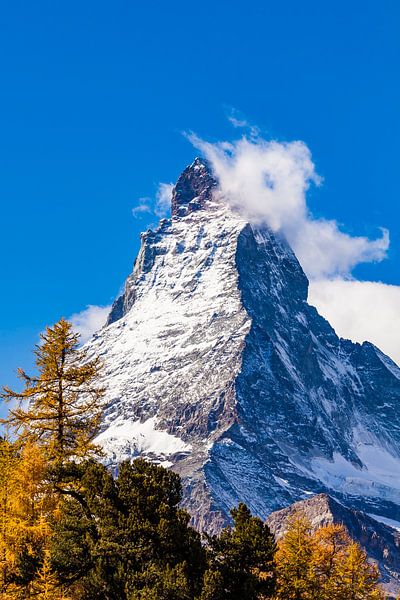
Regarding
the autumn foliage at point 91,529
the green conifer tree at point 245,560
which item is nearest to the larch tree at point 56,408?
the autumn foliage at point 91,529

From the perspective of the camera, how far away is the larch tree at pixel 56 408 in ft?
130

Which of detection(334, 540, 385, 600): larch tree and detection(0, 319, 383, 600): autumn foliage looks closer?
detection(0, 319, 383, 600): autumn foliage

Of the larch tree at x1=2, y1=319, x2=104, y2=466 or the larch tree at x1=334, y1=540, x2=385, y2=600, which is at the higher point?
the larch tree at x1=2, y1=319, x2=104, y2=466

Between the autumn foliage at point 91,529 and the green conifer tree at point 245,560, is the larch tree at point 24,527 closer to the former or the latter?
the autumn foliage at point 91,529

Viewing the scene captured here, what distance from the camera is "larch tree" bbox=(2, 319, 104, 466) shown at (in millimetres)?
39688

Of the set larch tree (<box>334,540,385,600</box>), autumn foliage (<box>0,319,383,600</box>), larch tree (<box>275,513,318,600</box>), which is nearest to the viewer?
autumn foliage (<box>0,319,383,600</box>)

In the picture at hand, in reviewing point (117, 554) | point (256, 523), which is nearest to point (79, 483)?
point (117, 554)

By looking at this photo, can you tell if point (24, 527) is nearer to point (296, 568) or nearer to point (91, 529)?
point (91, 529)

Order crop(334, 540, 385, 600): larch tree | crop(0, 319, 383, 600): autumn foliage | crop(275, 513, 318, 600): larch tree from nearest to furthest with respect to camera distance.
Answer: crop(0, 319, 383, 600): autumn foliage < crop(275, 513, 318, 600): larch tree < crop(334, 540, 385, 600): larch tree

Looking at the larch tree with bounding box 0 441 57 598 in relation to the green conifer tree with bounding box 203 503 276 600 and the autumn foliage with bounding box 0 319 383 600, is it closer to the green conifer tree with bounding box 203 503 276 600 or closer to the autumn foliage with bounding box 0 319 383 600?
the autumn foliage with bounding box 0 319 383 600

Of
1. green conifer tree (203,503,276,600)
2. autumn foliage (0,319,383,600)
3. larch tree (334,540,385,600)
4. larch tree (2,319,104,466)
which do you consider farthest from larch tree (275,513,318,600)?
larch tree (2,319,104,466)

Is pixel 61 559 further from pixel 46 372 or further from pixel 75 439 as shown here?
pixel 46 372

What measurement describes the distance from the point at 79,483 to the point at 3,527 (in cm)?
455

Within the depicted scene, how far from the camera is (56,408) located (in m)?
39.9
